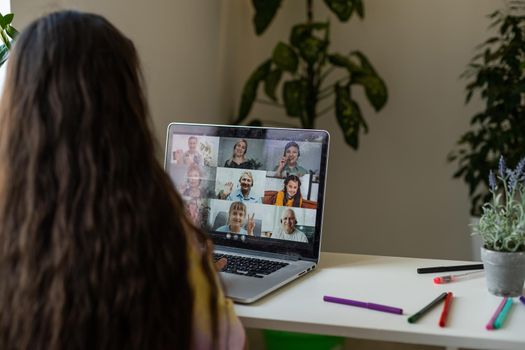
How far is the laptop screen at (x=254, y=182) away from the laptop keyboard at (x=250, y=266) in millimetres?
49

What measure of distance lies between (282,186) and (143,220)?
0.51 metres

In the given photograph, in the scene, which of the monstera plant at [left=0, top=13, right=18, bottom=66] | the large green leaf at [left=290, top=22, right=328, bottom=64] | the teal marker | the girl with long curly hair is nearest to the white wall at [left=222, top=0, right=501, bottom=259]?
the large green leaf at [left=290, top=22, right=328, bottom=64]

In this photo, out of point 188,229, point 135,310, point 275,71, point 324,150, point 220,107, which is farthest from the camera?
point 220,107

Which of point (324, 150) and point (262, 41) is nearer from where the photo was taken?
point (324, 150)

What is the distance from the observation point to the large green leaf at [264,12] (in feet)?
7.29

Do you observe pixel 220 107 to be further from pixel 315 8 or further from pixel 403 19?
pixel 403 19

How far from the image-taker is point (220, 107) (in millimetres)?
2424

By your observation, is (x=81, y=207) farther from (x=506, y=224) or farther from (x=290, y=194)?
(x=506, y=224)

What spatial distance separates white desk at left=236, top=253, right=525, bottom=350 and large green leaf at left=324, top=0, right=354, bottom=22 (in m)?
1.33

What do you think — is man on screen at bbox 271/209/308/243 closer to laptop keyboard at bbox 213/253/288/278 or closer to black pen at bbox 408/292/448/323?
laptop keyboard at bbox 213/253/288/278

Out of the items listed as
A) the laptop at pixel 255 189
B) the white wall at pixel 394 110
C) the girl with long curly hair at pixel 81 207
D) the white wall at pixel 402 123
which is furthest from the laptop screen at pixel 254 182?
the white wall at pixel 402 123

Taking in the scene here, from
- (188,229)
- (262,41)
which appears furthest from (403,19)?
(188,229)

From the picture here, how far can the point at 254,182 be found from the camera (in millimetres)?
1199

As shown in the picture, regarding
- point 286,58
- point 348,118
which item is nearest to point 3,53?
point 286,58
